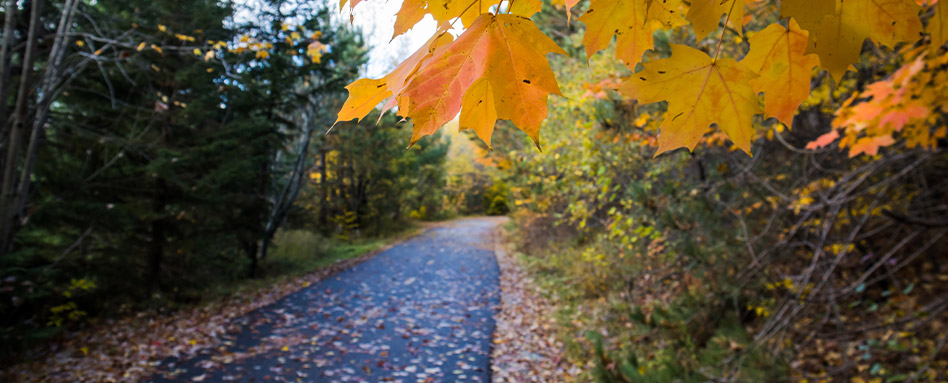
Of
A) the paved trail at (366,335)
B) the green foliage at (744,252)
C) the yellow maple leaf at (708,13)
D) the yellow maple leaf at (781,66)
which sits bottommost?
the paved trail at (366,335)

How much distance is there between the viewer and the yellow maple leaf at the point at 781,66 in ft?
3.13

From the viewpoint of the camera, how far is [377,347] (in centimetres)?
555

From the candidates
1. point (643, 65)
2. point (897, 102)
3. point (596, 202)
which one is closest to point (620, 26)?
point (643, 65)

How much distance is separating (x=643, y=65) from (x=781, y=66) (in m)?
0.38

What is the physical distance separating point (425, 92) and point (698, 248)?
417 cm

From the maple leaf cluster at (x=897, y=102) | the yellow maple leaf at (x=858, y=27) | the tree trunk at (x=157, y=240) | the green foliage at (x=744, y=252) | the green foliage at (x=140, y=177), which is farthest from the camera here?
the tree trunk at (x=157, y=240)

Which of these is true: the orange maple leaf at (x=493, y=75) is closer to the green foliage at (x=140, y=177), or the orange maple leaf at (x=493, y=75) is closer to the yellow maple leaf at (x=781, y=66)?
the yellow maple leaf at (x=781, y=66)

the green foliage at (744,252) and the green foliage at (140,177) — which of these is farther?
the green foliage at (140,177)

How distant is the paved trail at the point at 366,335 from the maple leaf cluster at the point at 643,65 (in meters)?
4.31

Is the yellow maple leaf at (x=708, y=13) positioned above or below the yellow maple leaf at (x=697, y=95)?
above

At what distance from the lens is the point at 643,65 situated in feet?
2.74

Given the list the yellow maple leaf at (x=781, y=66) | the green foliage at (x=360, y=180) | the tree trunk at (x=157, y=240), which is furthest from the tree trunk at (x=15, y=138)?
the green foliage at (x=360, y=180)

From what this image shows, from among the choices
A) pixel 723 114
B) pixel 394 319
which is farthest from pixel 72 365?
pixel 723 114

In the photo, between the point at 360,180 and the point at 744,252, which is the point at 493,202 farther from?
the point at 744,252
